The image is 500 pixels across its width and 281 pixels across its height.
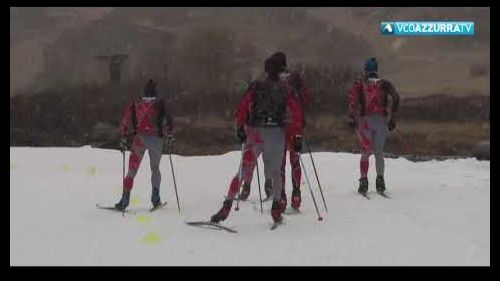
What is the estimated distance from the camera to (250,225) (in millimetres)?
8219

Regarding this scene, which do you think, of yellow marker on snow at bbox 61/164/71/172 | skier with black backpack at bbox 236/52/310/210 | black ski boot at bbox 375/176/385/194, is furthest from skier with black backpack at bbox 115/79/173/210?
yellow marker on snow at bbox 61/164/71/172

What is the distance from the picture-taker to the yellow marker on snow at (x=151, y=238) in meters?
7.30

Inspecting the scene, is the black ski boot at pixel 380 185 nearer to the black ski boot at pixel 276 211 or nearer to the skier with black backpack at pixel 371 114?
the skier with black backpack at pixel 371 114

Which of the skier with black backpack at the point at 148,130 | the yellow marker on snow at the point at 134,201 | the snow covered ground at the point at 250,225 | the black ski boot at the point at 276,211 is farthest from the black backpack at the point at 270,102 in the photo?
the yellow marker on snow at the point at 134,201

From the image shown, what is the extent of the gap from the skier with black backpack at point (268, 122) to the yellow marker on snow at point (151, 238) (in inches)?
29.6

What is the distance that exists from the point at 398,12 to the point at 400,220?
73042mm

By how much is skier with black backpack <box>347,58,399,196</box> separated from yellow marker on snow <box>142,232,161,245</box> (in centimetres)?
395

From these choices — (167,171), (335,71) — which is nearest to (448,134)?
(335,71)

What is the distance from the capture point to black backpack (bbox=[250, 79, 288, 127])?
789cm

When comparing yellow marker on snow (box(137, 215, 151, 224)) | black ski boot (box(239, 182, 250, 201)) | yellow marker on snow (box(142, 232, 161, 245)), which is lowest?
yellow marker on snow (box(137, 215, 151, 224))

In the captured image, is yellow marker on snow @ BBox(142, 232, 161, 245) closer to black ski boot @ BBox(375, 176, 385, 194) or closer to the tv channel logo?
black ski boot @ BBox(375, 176, 385, 194)

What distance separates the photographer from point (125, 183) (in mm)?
9672

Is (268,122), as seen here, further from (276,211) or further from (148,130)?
(148,130)
